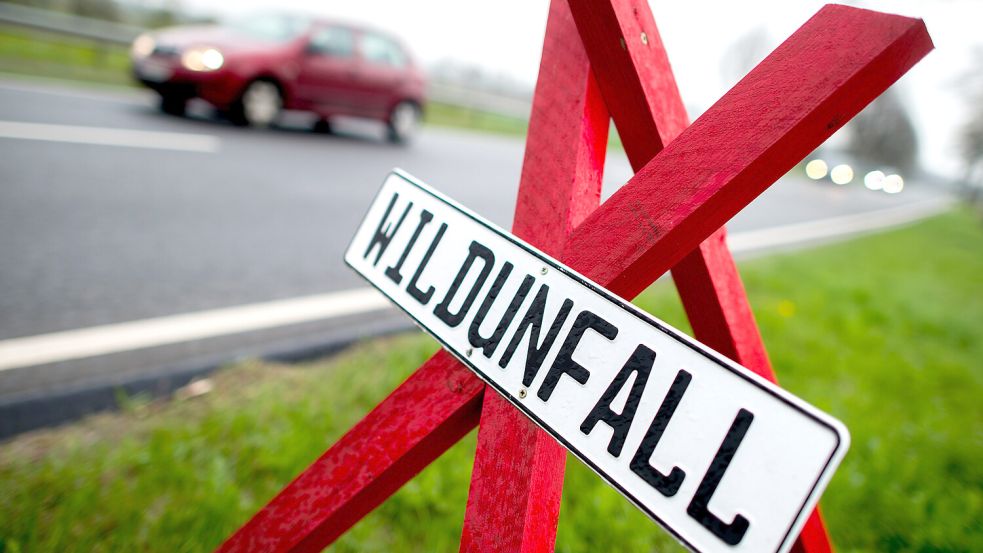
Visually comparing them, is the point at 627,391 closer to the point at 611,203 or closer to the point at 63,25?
the point at 611,203

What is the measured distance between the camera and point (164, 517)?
150 centimetres

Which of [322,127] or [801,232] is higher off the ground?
[801,232]

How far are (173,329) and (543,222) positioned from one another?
2.33 m

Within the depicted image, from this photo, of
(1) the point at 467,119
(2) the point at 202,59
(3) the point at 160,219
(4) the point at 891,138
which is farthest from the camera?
(4) the point at 891,138

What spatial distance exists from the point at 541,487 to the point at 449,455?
1261 mm

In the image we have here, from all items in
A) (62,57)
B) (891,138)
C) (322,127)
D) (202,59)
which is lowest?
A: (62,57)

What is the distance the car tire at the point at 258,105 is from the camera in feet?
25.0

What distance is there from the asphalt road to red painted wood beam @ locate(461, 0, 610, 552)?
1929 millimetres

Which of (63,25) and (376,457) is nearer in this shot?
(376,457)

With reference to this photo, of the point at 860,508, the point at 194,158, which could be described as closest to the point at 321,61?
the point at 194,158

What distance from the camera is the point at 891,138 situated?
4444 centimetres

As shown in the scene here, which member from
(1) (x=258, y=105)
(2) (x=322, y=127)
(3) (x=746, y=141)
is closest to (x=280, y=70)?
(1) (x=258, y=105)

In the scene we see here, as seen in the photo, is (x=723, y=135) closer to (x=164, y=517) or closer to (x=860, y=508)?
(x=164, y=517)

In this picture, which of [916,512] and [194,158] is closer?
[916,512]
